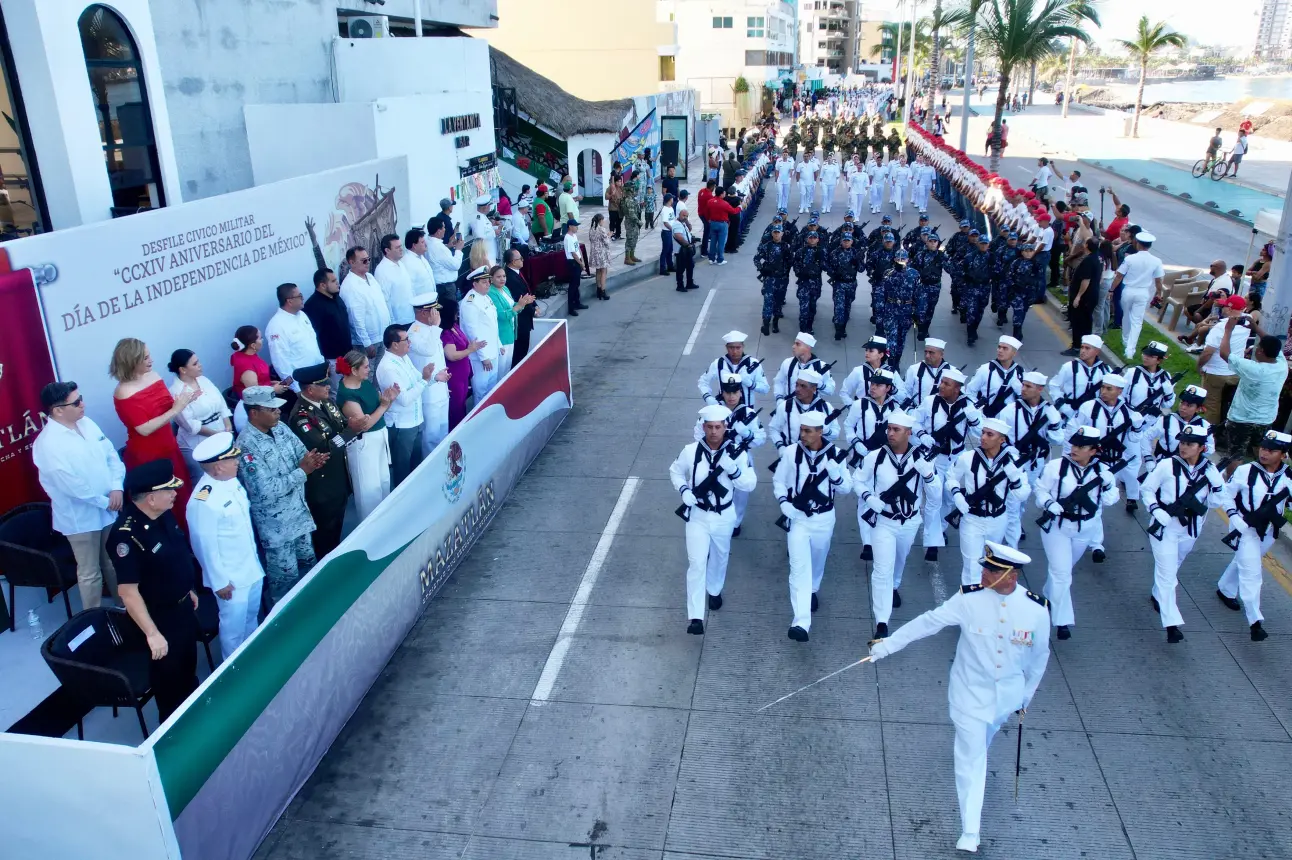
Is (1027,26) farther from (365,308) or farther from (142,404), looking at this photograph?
(142,404)

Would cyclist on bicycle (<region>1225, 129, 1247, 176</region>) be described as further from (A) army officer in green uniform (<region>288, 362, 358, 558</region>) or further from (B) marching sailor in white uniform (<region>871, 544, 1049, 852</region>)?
(A) army officer in green uniform (<region>288, 362, 358, 558</region>)

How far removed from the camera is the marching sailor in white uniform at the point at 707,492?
7043 millimetres

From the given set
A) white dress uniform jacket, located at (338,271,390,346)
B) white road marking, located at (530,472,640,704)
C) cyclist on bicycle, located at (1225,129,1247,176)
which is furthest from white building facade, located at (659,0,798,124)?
white road marking, located at (530,472,640,704)

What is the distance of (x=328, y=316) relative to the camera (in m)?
9.28

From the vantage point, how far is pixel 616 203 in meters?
21.9

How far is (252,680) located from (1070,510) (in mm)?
5838

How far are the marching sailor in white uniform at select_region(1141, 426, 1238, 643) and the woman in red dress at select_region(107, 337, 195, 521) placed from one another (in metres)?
7.41

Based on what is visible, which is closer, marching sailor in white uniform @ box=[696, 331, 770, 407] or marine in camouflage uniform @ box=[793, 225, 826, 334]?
marching sailor in white uniform @ box=[696, 331, 770, 407]

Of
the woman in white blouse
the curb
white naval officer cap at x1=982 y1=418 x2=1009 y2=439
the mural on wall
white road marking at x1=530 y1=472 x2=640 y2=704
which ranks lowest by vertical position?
white road marking at x1=530 y1=472 x2=640 y2=704

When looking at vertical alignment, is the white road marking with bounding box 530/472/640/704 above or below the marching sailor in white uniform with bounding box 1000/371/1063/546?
below

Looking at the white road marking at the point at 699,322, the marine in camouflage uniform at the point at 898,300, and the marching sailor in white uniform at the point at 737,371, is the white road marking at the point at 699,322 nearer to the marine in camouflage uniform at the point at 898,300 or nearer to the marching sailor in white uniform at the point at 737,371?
the marine in camouflage uniform at the point at 898,300

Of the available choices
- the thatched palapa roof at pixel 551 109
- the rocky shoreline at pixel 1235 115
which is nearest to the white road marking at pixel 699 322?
the thatched palapa roof at pixel 551 109

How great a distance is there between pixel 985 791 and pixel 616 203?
18094mm

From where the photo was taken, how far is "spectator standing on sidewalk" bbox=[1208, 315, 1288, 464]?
9.20m
